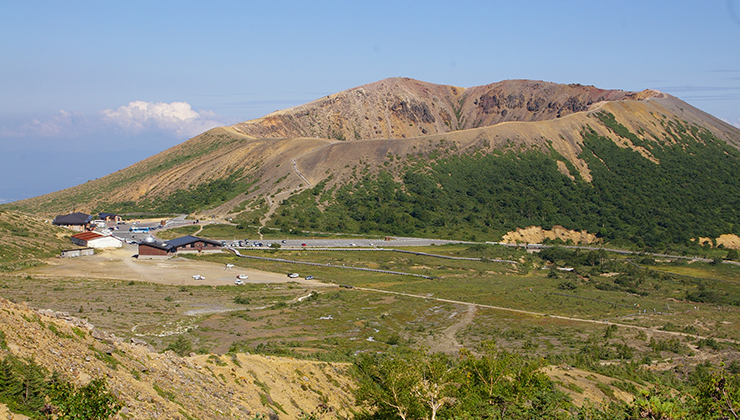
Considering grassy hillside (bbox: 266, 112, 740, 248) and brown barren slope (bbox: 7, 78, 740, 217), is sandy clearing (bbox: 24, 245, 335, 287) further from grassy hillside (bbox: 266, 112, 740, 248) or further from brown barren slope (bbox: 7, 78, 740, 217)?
brown barren slope (bbox: 7, 78, 740, 217)

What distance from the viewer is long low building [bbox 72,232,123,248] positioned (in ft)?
251

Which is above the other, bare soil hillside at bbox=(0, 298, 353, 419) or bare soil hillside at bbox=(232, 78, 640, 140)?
bare soil hillside at bbox=(232, 78, 640, 140)

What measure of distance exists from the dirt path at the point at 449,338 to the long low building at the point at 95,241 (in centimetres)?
5404

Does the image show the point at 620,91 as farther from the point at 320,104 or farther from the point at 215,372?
the point at 215,372

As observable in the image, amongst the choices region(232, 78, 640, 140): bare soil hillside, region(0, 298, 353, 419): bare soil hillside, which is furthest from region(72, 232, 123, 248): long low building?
region(232, 78, 640, 140): bare soil hillside

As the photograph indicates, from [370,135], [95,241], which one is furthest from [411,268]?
[370,135]

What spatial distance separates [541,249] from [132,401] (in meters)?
87.7

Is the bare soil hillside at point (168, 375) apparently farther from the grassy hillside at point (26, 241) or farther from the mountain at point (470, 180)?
the mountain at point (470, 180)

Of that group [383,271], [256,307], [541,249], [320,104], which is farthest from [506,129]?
[256,307]

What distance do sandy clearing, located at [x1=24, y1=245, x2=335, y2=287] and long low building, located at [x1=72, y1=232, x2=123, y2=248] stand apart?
3.46 meters

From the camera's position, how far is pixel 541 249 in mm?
96125

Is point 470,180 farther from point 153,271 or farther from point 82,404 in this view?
point 82,404

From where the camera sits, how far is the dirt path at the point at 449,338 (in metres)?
40.3

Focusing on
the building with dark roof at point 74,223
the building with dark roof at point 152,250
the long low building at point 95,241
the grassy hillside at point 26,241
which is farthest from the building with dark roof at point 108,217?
the building with dark roof at point 152,250
